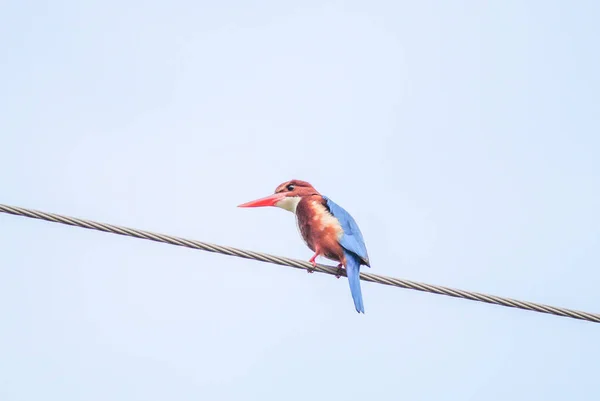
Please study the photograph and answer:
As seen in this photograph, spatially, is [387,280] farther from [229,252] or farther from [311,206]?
[311,206]

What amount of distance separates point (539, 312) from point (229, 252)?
1.42 metres

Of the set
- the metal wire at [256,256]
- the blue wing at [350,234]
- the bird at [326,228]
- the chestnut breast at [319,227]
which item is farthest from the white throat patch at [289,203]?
the metal wire at [256,256]

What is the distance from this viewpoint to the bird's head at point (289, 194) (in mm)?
6777

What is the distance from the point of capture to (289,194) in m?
6.83

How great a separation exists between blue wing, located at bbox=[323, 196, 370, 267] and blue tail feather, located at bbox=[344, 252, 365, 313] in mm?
39

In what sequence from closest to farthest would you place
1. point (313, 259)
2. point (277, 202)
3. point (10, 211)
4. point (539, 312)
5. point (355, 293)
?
point (10, 211)
point (539, 312)
point (355, 293)
point (313, 259)
point (277, 202)

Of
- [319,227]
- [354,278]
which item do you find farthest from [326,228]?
[354,278]

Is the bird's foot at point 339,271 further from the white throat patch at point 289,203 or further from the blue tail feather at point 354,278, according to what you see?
the white throat patch at point 289,203

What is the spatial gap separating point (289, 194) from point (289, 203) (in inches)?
2.5

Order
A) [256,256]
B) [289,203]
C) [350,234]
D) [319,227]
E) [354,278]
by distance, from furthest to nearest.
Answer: [289,203] → [319,227] → [350,234] → [354,278] → [256,256]

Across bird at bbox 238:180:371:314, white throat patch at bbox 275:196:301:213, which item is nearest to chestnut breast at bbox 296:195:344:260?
bird at bbox 238:180:371:314

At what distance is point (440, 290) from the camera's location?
15.2 ft

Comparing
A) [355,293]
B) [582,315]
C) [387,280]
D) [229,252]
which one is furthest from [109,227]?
[582,315]

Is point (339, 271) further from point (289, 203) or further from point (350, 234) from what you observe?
point (289, 203)
